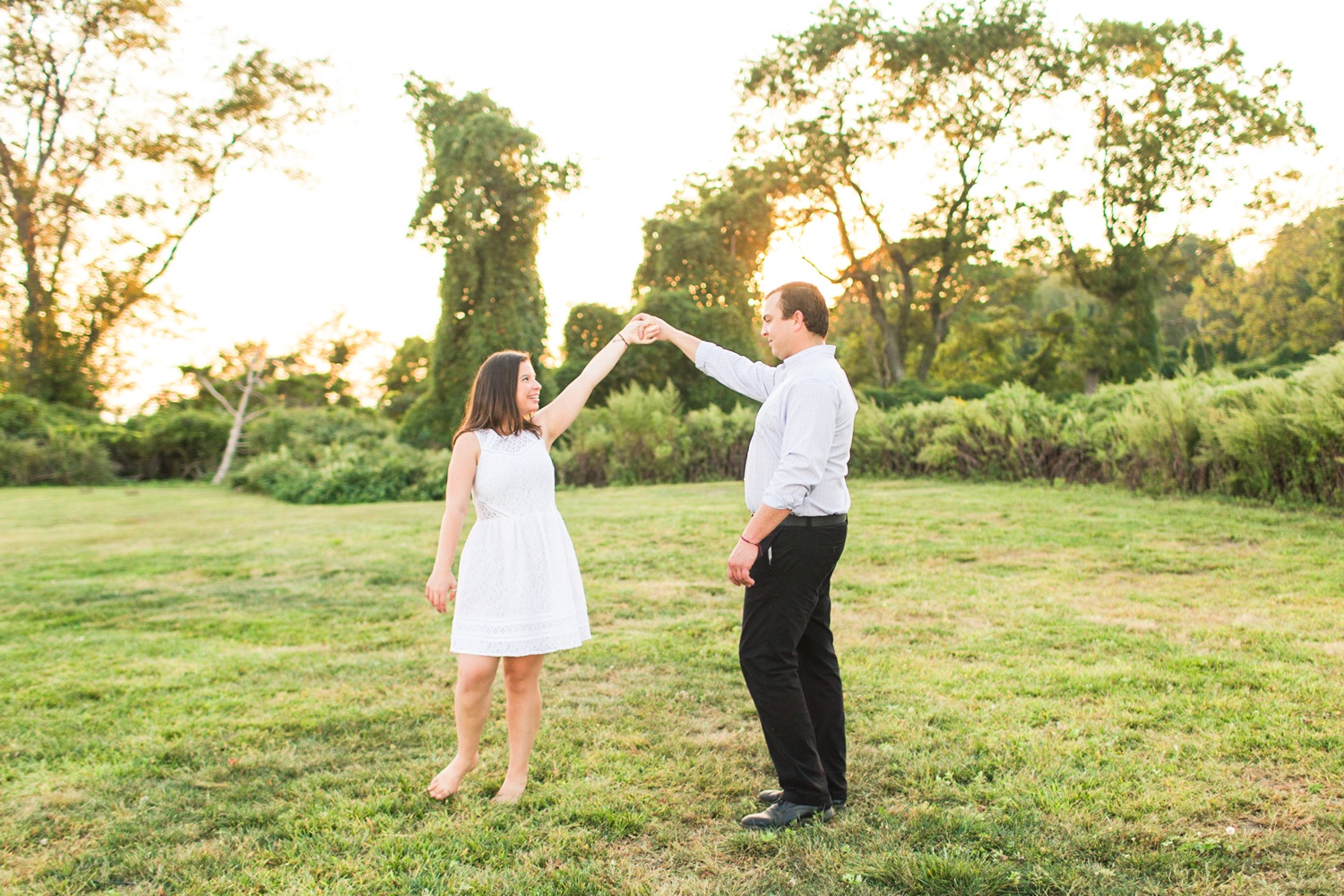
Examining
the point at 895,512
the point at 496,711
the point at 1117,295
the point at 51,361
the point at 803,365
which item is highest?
→ the point at 1117,295

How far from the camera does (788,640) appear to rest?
3203 mm

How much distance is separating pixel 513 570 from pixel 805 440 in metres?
1.22

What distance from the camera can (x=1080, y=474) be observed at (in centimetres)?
1158

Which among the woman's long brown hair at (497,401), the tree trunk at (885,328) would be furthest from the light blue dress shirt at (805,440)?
the tree trunk at (885,328)

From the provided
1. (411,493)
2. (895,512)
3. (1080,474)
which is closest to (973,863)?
(895,512)

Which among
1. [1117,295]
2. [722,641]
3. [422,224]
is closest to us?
[722,641]

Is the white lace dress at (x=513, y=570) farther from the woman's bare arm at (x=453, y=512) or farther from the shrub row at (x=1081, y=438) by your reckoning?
the shrub row at (x=1081, y=438)

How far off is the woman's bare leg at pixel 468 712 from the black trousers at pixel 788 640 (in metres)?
1.02

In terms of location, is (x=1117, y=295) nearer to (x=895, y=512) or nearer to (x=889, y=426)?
(x=889, y=426)

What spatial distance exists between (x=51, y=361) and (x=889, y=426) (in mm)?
26089

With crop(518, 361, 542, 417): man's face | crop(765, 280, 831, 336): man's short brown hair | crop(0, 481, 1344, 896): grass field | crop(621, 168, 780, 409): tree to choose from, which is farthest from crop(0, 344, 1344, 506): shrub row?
crop(621, 168, 780, 409): tree

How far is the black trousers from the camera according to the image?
10.5 ft

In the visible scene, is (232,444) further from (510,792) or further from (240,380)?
(510,792)

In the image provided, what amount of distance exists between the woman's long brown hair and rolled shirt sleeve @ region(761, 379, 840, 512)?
3.51 ft
